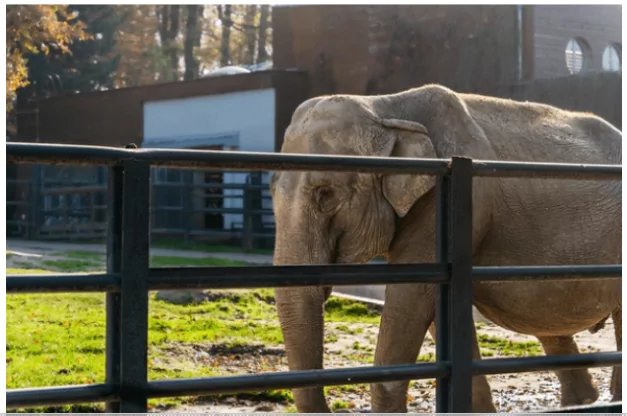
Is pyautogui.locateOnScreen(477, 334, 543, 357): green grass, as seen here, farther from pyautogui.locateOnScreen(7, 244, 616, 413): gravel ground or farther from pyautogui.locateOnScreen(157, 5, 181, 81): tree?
pyautogui.locateOnScreen(157, 5, 181, 81): tree

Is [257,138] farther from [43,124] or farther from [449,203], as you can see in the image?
[449,203]

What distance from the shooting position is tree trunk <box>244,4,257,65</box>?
45.0m

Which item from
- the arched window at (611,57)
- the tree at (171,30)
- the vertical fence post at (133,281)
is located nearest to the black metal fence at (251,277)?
the vertical fence post at (133,281)

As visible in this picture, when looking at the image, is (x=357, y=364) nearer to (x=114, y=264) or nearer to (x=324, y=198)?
(x=324, y=198)

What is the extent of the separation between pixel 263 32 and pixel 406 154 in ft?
131

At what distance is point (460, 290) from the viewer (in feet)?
11.0

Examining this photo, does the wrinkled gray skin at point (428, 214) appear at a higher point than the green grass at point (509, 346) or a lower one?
higher

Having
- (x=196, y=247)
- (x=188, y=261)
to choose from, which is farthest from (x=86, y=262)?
(x=196, y=247)

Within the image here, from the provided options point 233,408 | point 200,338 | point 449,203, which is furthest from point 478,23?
point 449,203

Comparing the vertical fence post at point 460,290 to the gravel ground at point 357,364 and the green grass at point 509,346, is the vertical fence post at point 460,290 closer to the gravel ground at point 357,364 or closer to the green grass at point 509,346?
the gravel ground at point 357,364

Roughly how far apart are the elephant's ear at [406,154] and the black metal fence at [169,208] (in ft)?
47.1

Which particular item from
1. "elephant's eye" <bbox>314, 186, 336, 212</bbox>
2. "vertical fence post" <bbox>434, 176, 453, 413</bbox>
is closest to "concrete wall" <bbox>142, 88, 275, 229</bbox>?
"elephant's eye" <bbox>314, 186, 336, 212</bbox>

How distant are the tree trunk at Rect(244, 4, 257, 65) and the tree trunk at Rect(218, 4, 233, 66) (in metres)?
0.77

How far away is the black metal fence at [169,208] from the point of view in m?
20.9
